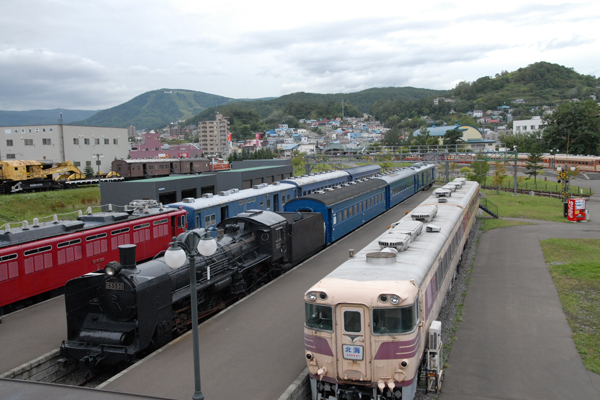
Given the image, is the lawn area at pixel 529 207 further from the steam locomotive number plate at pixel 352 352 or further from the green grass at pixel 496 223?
the steam locomotive number plate at pixel 352 352

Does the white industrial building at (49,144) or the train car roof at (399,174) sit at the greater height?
the white industrial building at (49,144)

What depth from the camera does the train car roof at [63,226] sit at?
13.8 m

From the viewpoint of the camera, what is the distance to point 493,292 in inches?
628

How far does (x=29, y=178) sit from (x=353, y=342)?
38.0 metres

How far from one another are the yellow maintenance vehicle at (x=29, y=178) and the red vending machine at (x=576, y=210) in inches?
1613

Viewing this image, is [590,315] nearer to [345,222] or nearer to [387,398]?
[387,398]

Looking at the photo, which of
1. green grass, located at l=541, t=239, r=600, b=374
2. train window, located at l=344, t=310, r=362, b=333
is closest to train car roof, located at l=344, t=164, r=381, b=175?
green grass, located at l=541, t=239, r=600, b=374

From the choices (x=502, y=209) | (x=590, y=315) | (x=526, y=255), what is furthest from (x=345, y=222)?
(x=502, y=209)

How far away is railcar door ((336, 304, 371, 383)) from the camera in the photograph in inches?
307

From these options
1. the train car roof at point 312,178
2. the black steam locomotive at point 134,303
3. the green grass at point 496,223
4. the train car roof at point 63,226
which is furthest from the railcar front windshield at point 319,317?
the green grass at point 496,223

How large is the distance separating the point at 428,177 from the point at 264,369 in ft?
152

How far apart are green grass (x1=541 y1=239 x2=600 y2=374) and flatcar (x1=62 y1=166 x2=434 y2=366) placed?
978 cm

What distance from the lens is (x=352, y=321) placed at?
7.86 meters

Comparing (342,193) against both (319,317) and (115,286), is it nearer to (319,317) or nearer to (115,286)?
(115,286)
